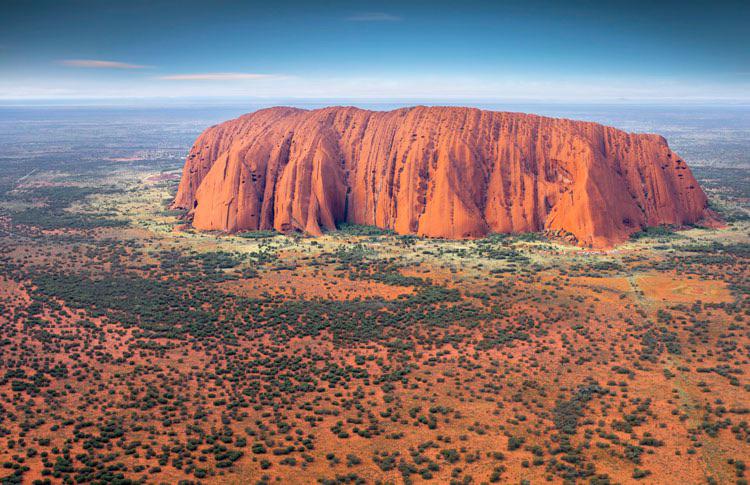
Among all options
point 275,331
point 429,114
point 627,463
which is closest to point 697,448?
point 627,463

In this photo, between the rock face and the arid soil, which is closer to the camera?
the arid soil

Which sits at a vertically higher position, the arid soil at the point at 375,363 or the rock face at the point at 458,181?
the rock face at the point at 458,181

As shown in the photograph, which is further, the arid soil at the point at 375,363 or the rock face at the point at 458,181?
the rock face at the point at 458,181

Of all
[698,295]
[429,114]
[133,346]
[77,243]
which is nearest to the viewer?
[133,346]

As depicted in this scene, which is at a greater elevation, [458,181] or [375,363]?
[458,181]

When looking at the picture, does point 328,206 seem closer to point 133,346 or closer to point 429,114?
point 429,114

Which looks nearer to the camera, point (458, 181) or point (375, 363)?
point (375, 363)

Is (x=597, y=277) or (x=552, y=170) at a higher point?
(x=552, y=170)

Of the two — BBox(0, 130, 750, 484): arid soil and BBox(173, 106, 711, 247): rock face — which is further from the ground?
BBox(173, 106, 711, 247): rock face
